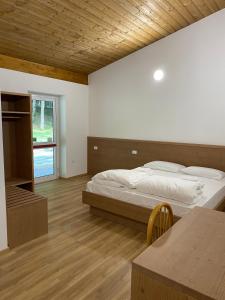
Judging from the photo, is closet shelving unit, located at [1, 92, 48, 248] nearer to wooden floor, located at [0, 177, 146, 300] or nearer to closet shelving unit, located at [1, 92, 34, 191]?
closet shelving unit, located at [1, 92, 34, 191]

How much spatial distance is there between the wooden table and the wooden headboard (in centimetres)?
297

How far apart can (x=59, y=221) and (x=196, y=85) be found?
3.36 meters

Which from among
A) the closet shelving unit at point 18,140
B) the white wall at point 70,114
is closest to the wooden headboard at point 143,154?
the white wall at point 70,114

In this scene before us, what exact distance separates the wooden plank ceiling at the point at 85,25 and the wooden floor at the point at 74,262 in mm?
2807

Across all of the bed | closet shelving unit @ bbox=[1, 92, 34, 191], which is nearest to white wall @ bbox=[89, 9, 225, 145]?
the bed

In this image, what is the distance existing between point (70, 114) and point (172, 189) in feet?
11.5

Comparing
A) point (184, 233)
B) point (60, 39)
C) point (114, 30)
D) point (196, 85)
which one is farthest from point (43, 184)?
point (184, 233)

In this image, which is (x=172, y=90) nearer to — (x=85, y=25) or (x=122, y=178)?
(x=85, y=25)

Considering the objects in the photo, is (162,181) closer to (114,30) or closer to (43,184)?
(114,30)

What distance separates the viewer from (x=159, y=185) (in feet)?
9.19

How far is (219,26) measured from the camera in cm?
395

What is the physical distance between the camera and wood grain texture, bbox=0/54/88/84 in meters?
4.06

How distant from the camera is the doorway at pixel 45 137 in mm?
5000

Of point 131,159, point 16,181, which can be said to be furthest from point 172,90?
point 16,181
